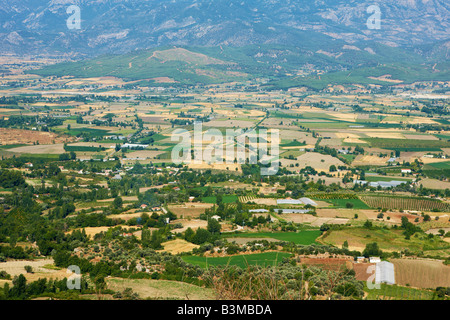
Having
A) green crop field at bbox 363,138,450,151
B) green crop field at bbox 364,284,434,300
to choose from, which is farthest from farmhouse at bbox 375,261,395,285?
green crop field at bbox 363,138,450,151

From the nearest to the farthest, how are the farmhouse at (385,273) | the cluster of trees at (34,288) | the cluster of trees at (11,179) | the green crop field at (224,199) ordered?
the cluster of trees at (34,288)
the farmhouse at (385,273)
the green crop field at (224,199)
the cluster of trees at (11,179)

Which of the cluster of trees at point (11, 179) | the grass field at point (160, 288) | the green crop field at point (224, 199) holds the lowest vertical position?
the grass field at point (160, 288)

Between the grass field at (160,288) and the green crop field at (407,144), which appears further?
the green crop field at (407,144)

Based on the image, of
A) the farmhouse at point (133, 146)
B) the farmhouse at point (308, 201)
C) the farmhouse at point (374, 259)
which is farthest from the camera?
the farmhouse at point (133, 146)

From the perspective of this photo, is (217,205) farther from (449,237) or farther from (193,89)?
(193,89)

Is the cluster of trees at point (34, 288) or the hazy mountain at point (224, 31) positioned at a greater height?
the hazy mountain at point (224, 31)

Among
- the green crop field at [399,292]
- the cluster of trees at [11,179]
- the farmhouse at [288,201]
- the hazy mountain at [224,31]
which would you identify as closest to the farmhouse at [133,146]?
the cluster of trees at [11,179]

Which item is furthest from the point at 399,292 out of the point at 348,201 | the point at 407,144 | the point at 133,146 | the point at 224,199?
the point at 407,144

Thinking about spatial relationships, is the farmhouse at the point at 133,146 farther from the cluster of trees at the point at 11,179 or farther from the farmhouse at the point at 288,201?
the farmhouse at the point at 288,201

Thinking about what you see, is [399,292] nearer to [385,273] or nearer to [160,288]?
[385,273]
